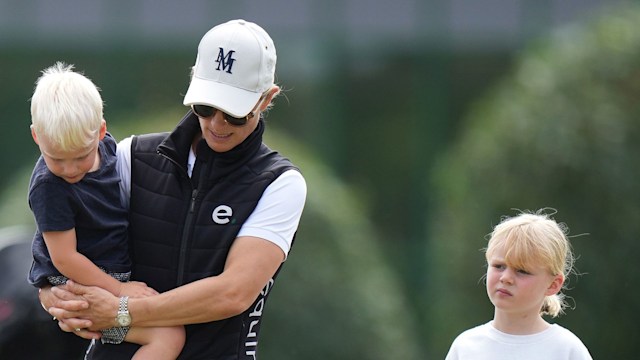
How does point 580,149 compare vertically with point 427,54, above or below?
below

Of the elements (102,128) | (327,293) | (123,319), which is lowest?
(327,293)

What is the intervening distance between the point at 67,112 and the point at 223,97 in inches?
18.1

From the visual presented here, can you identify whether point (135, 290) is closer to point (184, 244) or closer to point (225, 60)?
point (184, 244)

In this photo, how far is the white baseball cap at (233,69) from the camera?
335 centimetres

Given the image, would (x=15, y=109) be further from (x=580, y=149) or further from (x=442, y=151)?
(x=580, y=149)

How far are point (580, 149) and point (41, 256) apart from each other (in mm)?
4658

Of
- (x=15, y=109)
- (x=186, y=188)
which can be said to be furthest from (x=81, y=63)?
(x=186, y=188)

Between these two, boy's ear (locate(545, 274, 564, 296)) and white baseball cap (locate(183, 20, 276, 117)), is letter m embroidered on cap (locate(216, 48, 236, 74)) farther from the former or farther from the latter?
boy's ear (locate(545, 274, 564, 296))

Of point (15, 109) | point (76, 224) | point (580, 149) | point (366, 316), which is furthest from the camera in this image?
point (15, 109)

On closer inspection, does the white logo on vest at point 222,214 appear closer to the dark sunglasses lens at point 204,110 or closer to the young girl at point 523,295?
the dark sunglasses lens at point 204,110

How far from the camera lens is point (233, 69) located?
339cm

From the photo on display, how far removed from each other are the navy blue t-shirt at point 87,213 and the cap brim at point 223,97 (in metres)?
0.35

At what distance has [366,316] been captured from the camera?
22.1 ft

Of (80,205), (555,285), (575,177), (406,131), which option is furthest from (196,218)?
(406,131)
